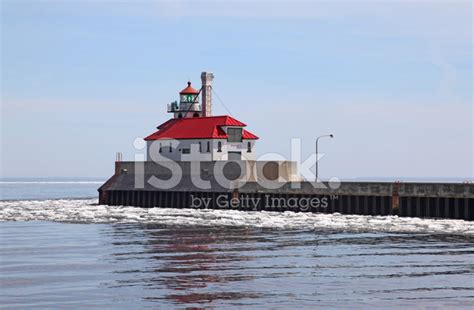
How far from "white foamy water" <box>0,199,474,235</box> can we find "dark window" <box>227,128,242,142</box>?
1177 centimetres

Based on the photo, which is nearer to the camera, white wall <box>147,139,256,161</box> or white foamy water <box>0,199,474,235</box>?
white foamy water <box>0,199,474,235</box>

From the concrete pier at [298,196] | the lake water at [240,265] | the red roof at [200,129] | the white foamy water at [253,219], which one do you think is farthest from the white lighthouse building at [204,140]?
the lake water at [240,265]

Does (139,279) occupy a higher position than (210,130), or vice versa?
(210,130)

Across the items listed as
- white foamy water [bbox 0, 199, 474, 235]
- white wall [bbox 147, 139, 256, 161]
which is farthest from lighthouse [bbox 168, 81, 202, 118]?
white foamy water [bbox 0, 199, 474, 235]

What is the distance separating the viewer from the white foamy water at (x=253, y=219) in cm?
4700

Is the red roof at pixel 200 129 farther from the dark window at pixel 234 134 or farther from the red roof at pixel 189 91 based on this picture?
the red roof at pixel 189 91

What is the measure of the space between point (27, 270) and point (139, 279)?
183 inches

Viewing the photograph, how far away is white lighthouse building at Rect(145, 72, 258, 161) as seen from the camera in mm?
76625

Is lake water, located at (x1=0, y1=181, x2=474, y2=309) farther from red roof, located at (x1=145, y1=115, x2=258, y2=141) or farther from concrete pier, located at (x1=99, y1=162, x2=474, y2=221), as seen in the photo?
red roof, located at (x1=145, y1=115, x2=258, y2=141)

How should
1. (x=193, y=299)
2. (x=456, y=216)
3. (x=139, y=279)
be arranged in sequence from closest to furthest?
(x=193, y=299) → (x=139, y=279) → (x=456, y=216)

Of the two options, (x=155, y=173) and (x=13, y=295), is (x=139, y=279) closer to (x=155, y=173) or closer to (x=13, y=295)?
(x=13, y=295)

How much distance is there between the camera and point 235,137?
→ 7838 centimetres

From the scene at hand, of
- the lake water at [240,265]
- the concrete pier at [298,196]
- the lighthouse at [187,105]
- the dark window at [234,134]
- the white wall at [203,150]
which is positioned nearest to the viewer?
the lake water at [240,265]

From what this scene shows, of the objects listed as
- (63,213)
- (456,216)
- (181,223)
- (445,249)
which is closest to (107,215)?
(63,213)
